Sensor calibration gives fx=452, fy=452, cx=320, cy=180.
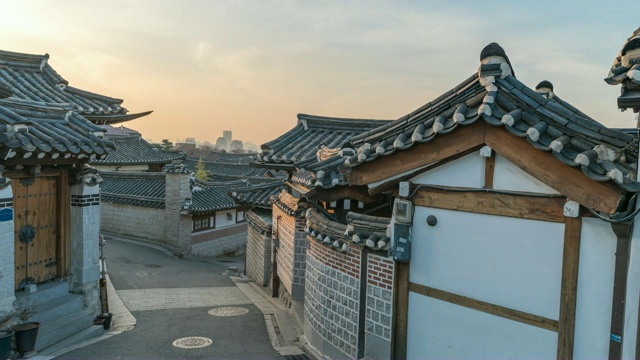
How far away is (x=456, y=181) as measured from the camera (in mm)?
6754

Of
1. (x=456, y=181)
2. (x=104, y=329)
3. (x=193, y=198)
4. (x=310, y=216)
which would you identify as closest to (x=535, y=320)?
(x=456, y=181)

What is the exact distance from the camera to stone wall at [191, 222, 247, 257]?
2948 cm

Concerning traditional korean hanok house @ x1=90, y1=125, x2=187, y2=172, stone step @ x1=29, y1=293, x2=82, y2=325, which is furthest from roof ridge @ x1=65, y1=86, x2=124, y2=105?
traditional korean hanok house @ x1=90, y1=125, x2=187, y2=172

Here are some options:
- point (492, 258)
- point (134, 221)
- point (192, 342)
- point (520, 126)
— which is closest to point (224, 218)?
point (134, 221)

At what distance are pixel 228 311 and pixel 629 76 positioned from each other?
1164 centimetres

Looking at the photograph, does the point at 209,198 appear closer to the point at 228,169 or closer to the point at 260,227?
the point at 260,227

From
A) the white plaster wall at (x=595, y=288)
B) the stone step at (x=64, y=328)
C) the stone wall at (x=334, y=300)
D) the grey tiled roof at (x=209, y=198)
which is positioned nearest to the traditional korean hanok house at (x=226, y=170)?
the grey tiled roof at (x=209, y=198)

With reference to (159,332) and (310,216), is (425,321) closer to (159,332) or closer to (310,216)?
(310,216)

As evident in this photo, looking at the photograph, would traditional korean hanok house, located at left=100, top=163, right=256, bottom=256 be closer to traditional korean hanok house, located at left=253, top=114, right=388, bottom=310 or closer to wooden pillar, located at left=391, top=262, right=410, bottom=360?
traditional korean hanok house, located at left=253, top=114, right=388, bottom=310

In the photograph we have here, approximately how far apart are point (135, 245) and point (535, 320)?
27.6 metres

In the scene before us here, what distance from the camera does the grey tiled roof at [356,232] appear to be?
7.51 m

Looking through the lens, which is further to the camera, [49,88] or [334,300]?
[49,88]

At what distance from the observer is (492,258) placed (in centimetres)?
641

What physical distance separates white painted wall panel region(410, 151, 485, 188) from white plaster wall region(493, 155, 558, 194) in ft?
0.74
